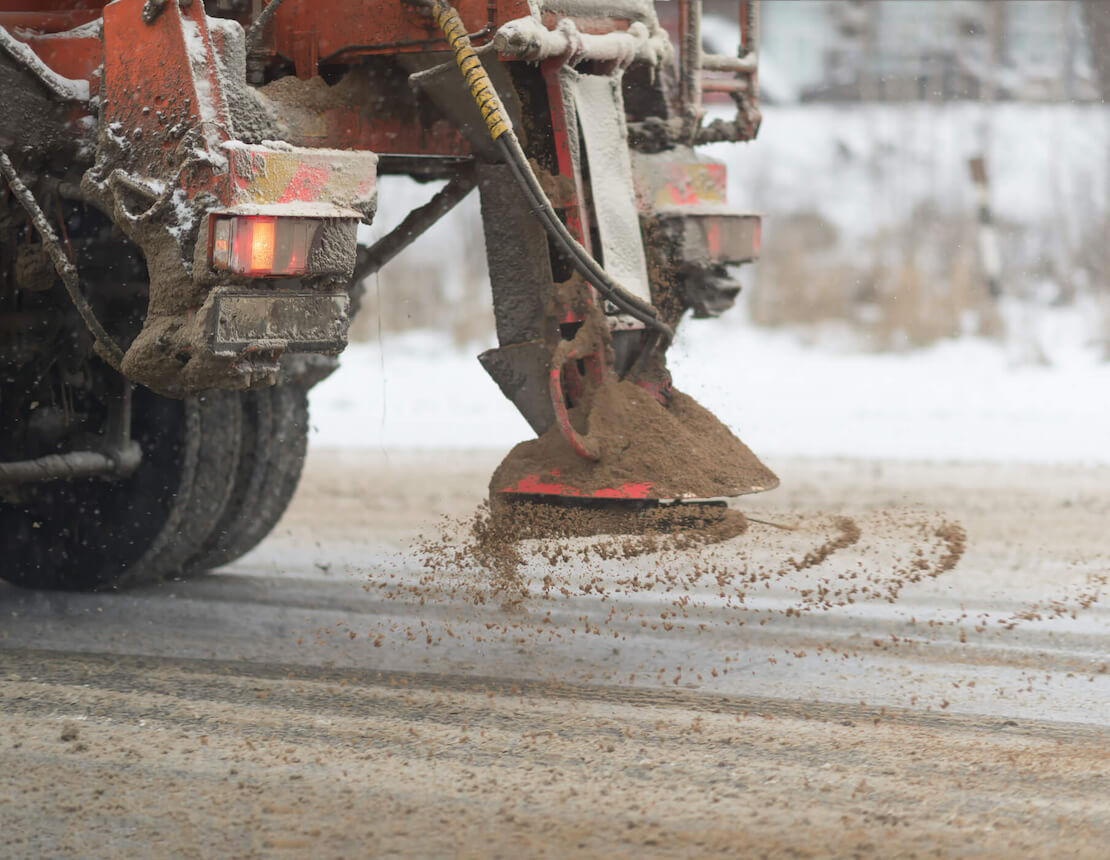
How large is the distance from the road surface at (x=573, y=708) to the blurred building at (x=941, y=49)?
1589cm

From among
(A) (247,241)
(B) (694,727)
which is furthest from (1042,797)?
(A) (247,241)

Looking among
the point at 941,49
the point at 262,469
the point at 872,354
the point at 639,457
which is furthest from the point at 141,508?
the point at 941,49

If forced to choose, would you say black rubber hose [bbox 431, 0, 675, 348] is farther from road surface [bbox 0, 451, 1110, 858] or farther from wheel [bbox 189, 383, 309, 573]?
wheel [bbox 189, 383, 309, 573]

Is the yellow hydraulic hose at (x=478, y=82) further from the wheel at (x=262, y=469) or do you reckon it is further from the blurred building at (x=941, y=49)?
the blurred building at (x=941, y=49)

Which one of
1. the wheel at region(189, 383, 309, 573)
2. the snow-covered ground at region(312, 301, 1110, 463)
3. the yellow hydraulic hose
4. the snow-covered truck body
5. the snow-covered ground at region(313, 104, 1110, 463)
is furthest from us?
the snow-covered ground at region(313, 104, 1110, 463)

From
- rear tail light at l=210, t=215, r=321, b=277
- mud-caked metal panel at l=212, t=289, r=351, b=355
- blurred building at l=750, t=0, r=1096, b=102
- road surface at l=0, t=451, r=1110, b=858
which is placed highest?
blurred building at l=750, t=0, r=1096, b=102

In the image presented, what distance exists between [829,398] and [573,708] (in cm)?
913

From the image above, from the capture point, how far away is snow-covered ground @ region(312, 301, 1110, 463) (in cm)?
1018

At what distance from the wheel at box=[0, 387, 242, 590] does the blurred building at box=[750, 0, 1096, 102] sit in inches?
673

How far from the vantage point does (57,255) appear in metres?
4.00

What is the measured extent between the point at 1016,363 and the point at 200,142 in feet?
Answer: 37.5

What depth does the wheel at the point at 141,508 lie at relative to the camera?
17.0 ft

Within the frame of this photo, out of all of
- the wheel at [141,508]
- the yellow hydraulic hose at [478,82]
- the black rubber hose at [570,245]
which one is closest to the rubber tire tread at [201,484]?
the wheel at [141,508]

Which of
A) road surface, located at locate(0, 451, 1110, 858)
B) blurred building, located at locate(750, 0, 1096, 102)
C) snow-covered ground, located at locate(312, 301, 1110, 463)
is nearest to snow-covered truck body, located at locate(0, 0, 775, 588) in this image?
road surface, located at locate(0, 451, 1110, 858)
